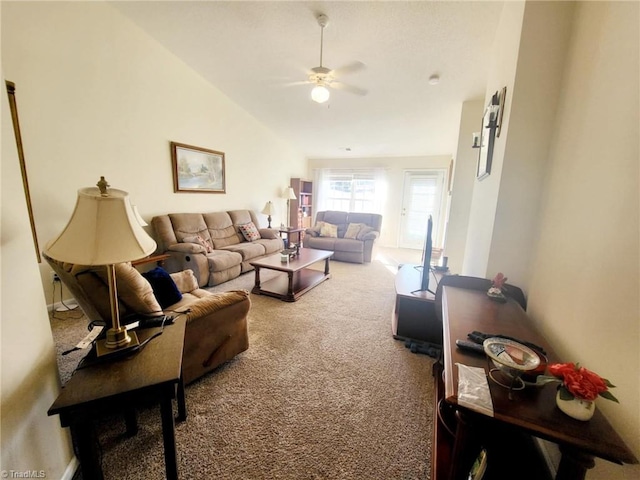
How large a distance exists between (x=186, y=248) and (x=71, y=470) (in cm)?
245

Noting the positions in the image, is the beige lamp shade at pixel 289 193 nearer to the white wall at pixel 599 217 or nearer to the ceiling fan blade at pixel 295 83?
the ceiling fan blade at pixel 295 83

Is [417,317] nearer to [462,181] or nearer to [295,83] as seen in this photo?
[462,181]

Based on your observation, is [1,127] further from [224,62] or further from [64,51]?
[224,62]

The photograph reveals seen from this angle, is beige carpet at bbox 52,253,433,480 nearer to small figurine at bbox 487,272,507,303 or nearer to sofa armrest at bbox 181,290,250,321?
sofa armrest at bbox 181,290,250,321

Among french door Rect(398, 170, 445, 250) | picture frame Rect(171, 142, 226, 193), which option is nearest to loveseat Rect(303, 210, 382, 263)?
french door Rect(398, 170, 445, 250)

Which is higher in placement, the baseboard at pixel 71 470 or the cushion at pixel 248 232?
the cushion at pixel 248 232

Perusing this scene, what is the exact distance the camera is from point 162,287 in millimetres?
1734

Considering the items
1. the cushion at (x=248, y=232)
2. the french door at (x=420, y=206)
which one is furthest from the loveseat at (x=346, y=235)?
the french door at (x=420, y=206)

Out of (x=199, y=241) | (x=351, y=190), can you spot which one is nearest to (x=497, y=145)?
(x=199, y=241)

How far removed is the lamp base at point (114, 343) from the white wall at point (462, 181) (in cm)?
377

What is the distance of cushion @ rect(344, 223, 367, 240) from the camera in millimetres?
5305

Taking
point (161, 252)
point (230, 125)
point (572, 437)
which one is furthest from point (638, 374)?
point (230, 125)

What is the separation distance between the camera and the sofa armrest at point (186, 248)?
10.8 feet

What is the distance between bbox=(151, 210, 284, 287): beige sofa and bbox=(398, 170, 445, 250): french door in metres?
3.49
